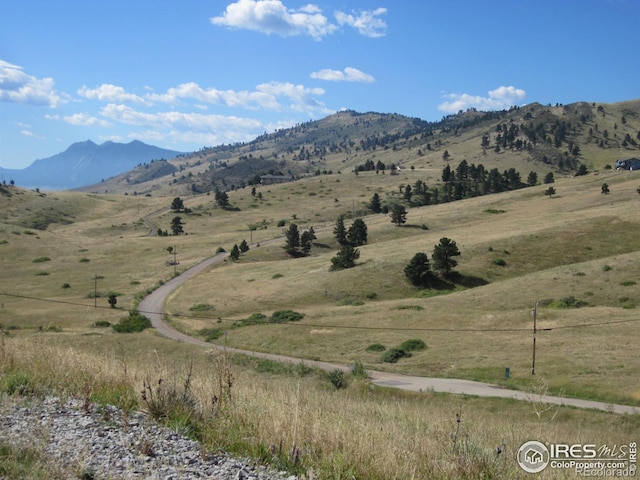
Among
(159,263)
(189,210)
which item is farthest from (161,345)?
(189,210)

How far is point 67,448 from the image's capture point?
5.63 meters

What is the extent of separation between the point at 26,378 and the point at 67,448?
3028 mm

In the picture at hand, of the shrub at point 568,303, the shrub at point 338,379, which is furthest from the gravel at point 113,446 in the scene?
the shrub at point 568,303

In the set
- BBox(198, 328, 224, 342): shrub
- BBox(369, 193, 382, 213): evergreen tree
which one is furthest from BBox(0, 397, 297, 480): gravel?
BBox(369, 193, 382, 213): evergreen tree

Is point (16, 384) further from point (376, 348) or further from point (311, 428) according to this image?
point (376, 348)

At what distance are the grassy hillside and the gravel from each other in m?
0.47

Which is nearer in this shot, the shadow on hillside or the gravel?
the gravel

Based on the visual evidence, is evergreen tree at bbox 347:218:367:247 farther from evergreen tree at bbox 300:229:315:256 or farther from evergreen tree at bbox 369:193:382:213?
evergreen tree at bbox 369:193:382:213

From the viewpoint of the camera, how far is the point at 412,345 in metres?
44.7

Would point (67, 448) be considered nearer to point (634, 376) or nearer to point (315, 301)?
point (634, 376)

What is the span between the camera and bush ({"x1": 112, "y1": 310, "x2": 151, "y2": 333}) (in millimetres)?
60547

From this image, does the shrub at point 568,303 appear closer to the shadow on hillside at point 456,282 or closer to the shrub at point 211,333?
the shadow on hillside at point 456,282

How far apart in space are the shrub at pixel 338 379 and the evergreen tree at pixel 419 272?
152 ft

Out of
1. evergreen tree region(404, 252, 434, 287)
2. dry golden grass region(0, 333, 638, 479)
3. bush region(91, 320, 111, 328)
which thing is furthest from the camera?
evergreen tree region(404, 252, 434, 287)
